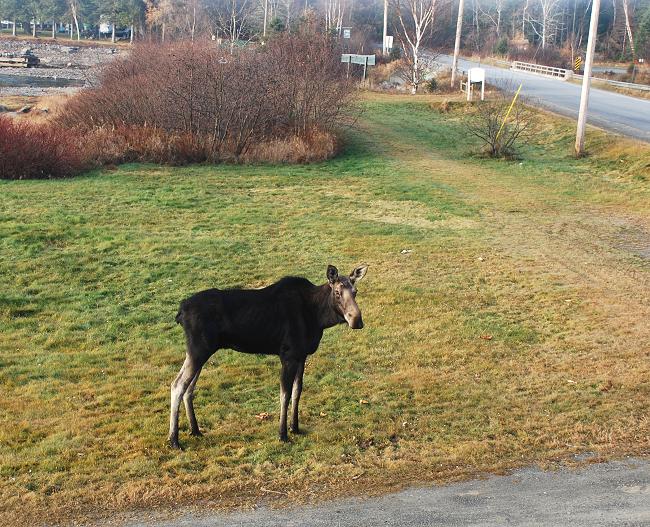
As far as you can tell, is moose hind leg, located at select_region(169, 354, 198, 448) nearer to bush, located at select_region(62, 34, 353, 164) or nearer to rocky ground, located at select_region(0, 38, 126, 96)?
bush, located at select_region(62, 34, 353, 164)

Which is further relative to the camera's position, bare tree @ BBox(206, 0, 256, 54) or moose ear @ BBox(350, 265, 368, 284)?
bare tree @ BBox(206, 0, 256, 54)

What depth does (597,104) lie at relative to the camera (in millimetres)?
45688

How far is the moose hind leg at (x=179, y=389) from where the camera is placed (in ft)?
30.7

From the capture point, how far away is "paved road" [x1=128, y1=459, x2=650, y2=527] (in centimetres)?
804

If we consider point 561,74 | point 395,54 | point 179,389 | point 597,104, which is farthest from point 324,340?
point 395,54

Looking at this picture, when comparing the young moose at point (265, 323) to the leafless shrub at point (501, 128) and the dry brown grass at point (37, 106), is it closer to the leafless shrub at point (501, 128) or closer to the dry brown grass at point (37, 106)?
the leafless shrub at point (501, 128)

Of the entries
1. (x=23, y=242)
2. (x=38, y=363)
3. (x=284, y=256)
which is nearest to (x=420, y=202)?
(x=284, y=256)

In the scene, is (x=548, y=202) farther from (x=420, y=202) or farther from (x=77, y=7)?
(x=77, y=7)

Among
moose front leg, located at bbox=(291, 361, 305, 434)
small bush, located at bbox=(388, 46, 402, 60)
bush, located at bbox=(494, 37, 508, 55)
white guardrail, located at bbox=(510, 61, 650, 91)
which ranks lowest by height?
moose front leg, located at bbox=(291, 361, 305, 434)

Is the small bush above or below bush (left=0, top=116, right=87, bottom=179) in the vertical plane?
above

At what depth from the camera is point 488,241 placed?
2062cm

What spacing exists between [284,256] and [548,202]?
10.3 m

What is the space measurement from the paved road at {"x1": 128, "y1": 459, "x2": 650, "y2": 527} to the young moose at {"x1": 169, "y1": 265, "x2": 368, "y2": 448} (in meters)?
1.68

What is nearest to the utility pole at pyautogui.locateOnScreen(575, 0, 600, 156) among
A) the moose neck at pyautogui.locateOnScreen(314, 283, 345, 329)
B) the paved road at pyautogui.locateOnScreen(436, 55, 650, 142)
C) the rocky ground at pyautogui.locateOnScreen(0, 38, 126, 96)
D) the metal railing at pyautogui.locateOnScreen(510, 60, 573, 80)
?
the paved road at pyautogui.locateOnScreen(436, 55, 650, 142)
